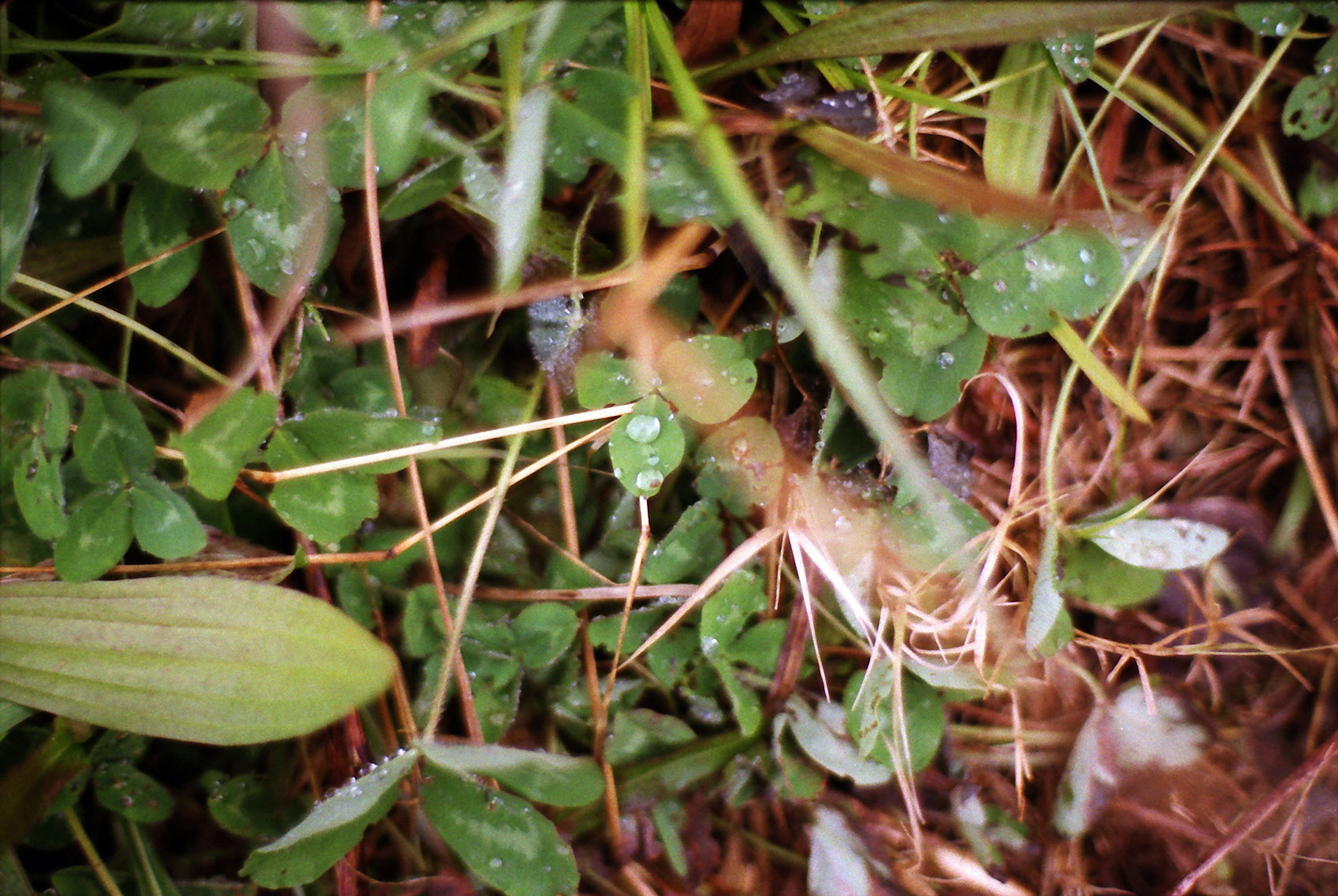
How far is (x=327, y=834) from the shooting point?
0.89 meters

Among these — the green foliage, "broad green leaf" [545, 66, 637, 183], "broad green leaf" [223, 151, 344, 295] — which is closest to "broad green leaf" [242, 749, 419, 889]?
the green foliage

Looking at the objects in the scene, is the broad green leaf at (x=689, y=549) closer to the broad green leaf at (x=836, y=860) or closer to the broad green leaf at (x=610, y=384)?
the broad green leaf at (x=610, y=384)

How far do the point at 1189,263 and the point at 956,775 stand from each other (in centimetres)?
86

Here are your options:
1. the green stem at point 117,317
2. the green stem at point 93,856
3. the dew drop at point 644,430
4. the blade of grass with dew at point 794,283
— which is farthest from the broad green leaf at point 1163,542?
the green stem at point 93,856

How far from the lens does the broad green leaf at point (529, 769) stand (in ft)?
2.87

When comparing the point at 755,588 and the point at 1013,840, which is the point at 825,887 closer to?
the point at 1013,840

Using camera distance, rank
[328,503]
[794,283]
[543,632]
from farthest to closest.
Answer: [543,632], [328,503], [794,283]

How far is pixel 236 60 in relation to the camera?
0.85 meters

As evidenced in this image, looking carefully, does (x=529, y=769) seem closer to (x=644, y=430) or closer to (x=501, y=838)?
(x=501, y=838)

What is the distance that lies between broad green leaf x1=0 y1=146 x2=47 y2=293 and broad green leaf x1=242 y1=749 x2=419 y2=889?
2.15 ft

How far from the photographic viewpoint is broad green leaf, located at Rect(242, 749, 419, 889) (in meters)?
0.86

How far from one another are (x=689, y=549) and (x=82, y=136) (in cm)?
81

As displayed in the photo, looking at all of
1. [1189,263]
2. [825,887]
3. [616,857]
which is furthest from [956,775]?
[1189,263]

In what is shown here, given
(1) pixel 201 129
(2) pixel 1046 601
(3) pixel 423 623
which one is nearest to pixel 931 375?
(2) pixel 1046 601
